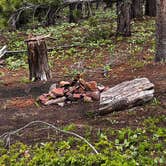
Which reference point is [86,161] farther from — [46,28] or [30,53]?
[46,28]

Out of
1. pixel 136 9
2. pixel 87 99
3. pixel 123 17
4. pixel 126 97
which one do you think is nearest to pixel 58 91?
pixel 87 99

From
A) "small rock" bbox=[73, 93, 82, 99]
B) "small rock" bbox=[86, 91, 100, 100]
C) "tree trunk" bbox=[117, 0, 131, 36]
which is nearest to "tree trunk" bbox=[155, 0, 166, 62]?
"small rock" bbox=[86, 91, 100, 100]

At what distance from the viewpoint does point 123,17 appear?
14570 millimetres

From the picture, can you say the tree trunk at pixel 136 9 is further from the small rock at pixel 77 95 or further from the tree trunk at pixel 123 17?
the small rock at pixel 77 95

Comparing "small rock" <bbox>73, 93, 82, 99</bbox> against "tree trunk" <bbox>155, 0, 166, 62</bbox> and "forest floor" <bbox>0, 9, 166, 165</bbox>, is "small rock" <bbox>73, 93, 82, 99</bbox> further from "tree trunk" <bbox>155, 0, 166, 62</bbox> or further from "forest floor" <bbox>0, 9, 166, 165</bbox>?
"tree trunk" <bbox>155, 0, 166, 62</bbox>

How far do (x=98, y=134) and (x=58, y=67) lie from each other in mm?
6265

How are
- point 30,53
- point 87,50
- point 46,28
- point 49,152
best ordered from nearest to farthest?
point 49,152, point 30,53, point 87,50, point 46,28

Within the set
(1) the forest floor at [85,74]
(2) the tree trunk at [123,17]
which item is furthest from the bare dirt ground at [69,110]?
(2) the tree trunk at [123,17]

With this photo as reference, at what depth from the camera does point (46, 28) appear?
19.2 metres

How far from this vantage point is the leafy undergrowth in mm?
5404

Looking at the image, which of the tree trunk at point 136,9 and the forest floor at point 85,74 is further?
the tree trunk at point 136,9

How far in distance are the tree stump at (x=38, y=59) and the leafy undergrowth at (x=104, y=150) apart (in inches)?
158

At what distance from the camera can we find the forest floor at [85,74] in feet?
22.6

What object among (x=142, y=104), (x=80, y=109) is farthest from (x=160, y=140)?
(x=80, y=109)
